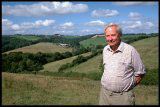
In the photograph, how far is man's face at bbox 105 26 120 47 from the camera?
447cm

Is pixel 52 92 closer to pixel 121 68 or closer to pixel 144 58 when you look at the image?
pixel 121 68

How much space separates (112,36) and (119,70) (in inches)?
19.9

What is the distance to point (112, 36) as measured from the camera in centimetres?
448

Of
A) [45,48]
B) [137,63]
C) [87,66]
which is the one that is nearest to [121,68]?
[137,63]

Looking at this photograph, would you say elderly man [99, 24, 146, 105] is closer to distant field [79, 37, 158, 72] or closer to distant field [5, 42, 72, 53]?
distant field [79, 37, 158, 72]

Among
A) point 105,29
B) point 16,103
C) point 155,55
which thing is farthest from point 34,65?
point 105,29

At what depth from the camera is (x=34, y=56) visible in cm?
7781

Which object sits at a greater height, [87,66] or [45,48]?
[45,48]

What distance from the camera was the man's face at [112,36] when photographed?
176 inches

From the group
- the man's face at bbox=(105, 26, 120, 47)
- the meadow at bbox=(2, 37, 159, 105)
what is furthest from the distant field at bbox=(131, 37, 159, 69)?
the man's face at bbox=(105, 26, 120, 47)

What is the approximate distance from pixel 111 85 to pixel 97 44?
75.0 meters

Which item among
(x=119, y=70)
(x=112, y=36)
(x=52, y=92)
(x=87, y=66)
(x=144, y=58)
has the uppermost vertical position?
(x=112, y=36)

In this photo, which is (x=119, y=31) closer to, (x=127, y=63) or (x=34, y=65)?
(x=127, y=63)

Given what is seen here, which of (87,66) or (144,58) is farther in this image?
(87,66)
